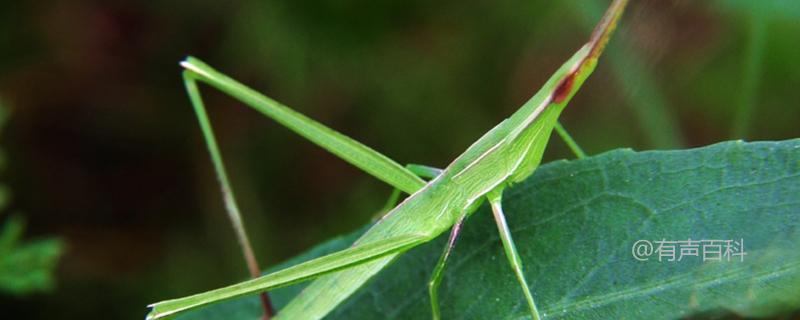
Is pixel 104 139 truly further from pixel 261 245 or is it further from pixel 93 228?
pixel 261 245

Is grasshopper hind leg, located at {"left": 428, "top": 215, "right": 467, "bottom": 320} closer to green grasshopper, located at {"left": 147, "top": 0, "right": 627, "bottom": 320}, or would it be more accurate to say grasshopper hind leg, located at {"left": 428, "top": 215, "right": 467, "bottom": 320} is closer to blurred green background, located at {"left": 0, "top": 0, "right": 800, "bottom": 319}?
green grasshopper, located at {"left": 147, "top": 0, "right": 627, "bottom": 320}

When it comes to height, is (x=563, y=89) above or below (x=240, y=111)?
below

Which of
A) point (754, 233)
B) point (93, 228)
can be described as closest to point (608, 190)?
point (754, 233)

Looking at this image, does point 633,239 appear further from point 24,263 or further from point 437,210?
point 24,263

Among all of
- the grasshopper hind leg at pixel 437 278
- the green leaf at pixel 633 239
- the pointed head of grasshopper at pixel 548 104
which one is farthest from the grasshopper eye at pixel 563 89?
the grasshopper hind leg at pixel 437 278

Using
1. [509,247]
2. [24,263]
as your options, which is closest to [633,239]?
[509,247]

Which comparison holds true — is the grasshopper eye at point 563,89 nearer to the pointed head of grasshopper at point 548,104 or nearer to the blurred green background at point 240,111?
the pointed head of grasshopper at point 548,104
